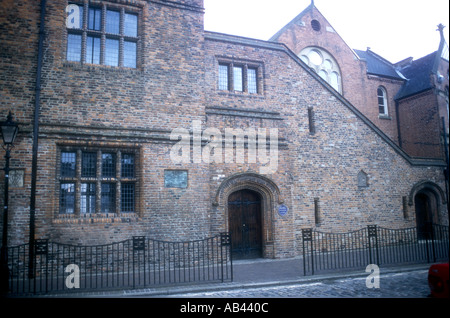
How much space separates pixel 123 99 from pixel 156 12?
3515mm

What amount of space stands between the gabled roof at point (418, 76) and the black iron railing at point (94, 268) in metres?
19.6

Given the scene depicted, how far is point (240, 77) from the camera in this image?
1373cm


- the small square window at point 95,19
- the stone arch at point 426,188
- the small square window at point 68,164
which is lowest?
the stone arch at point 426,188

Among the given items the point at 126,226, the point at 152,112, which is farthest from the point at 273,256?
the point at 152,112

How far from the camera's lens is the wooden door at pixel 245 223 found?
12695mm

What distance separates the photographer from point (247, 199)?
43.0ft

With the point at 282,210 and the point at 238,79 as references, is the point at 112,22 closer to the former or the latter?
the point at 238,79

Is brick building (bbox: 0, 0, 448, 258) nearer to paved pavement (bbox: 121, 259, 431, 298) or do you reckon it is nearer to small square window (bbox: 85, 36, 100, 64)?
small square window (bbox: 85, 36, 100, 64)

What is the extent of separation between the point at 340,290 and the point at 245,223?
17.5 feet

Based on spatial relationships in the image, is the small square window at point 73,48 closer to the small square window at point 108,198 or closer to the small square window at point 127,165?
the small square window at point 127,165

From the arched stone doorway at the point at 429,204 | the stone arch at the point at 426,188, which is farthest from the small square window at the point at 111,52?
the arched stone doorway at the point at 429,204

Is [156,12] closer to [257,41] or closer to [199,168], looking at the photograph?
[257,41]

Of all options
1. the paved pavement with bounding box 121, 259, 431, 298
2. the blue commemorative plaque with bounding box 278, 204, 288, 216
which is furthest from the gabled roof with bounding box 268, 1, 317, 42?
the paved pavement with bounding box 121, 259, 431, 298

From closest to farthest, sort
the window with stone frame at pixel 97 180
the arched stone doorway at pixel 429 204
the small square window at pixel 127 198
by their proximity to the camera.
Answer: the window with stone frame at pixel 97 180 < the small square window at pixel 127 198 < the arched stone doorway at pixel 429 204
